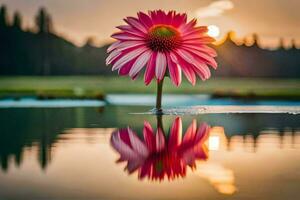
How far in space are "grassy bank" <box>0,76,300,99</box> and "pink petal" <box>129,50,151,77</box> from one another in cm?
178

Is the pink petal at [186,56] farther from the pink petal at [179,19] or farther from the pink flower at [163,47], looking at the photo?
the pink petal at [179,19]

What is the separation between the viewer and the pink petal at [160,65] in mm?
3260

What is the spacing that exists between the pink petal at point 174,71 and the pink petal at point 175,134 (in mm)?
177

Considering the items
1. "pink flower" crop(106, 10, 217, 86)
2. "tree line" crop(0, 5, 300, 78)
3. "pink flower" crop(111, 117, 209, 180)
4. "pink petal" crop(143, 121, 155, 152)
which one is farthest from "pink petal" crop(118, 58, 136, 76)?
"tree line" crop(0, 5, 300, 78)

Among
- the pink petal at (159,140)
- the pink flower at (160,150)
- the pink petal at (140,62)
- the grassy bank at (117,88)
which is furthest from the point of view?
the grassy bank at (117,88)

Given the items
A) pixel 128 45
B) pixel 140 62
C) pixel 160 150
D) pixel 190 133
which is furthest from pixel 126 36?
pixel 160 150

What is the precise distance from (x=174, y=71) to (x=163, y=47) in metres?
0.14

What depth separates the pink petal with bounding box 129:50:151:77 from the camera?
319cm

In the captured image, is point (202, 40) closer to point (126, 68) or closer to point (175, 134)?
point (126, 68)

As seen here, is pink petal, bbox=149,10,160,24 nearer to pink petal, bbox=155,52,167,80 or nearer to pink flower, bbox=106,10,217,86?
pink flower, bbox=106,10,217,86

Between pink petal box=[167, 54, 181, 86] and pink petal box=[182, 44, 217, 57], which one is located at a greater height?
pink petal box=[182, 44, 217, 57]

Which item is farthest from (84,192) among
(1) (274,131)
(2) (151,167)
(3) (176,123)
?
(3) (176,123)

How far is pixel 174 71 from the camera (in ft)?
11.0

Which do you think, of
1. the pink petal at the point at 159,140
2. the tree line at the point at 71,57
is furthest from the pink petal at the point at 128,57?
the tree line at the point at 71,57
